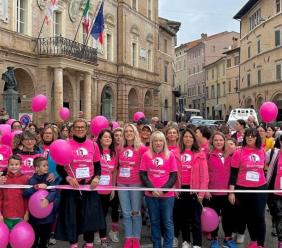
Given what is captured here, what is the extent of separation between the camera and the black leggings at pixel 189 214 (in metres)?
6.97

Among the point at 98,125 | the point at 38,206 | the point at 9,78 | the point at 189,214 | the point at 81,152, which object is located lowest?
the point at 189,214

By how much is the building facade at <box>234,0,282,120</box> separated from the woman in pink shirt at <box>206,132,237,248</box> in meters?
38.7

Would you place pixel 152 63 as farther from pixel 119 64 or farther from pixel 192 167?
pixel 192 167

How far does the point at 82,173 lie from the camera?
6.57 m

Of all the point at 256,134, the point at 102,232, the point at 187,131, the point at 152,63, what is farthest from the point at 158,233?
the point at 152,63

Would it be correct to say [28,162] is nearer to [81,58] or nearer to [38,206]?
[38,206]

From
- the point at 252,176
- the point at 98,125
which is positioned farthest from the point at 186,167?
the point at 98,125

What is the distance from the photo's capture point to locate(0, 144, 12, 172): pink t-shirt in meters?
7.33

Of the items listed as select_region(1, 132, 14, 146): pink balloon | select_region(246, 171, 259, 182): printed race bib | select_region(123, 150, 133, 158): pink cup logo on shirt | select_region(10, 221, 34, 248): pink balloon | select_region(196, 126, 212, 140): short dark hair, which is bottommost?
select_region(10, 221, 34, 248): pink balloon

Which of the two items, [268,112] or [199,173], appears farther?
[268,112]

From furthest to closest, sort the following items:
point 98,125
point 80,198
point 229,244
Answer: point 98,125, point 229,244, point 80,198

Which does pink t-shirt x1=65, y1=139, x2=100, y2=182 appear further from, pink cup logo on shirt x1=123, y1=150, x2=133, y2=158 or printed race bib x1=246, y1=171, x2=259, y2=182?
printed race bib x1=246, y1=171, x2=259, y2=182

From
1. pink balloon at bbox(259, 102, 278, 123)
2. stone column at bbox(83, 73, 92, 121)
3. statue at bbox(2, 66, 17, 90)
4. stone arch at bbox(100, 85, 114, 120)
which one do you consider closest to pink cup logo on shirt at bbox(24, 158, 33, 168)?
pink balloon at bbox(259, 102, 278, 123)

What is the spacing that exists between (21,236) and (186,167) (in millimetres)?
2565
